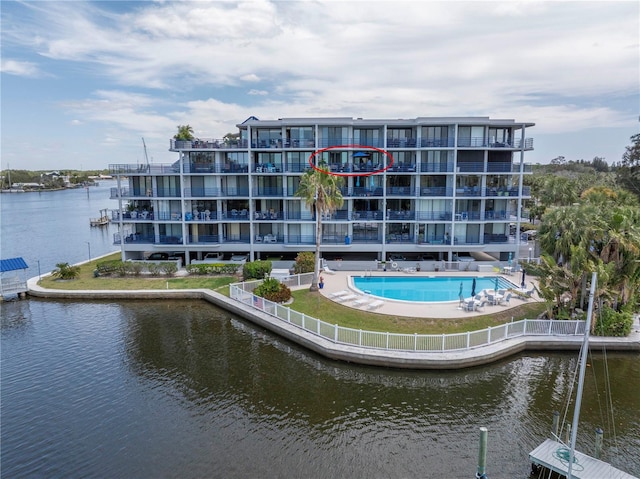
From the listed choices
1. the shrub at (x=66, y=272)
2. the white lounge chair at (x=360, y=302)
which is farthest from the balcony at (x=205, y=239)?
the white lounge chair at (x=360, y=302)

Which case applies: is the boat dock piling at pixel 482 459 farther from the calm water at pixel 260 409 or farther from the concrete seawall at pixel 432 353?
the concrete seawall at pixel 432 353

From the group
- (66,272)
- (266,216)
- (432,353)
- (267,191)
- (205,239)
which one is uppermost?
(267,191)

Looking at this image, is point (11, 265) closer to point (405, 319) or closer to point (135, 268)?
point (135, 268)

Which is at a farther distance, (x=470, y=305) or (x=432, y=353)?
(x=470, y=305)

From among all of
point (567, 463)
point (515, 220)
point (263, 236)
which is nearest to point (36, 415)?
point (567, 463)

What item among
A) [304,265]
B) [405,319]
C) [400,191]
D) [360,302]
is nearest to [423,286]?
[360,302]

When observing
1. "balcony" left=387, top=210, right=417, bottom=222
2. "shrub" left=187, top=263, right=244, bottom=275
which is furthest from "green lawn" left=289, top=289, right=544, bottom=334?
"balcony" left=387, top=210, right=417, bottom=222
